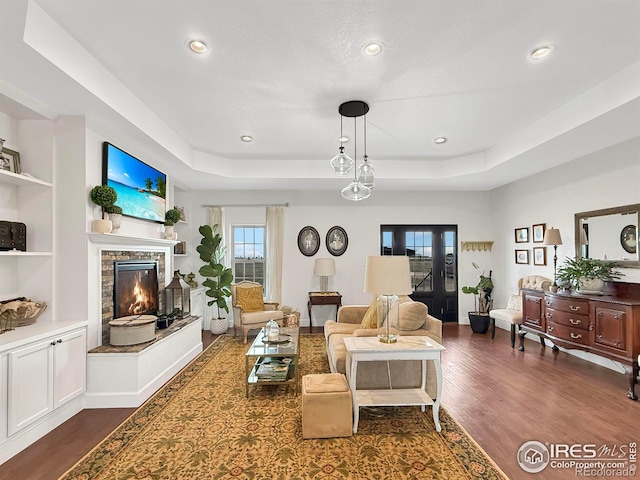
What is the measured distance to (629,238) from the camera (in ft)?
13.0

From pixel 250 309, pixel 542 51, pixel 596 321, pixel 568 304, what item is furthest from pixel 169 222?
pixel 596 321

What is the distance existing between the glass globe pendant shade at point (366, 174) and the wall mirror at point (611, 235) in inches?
122

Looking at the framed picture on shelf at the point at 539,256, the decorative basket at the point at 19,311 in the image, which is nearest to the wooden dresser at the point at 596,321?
the framed picture on shelf at the point at 539,256

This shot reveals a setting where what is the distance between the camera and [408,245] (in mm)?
6828

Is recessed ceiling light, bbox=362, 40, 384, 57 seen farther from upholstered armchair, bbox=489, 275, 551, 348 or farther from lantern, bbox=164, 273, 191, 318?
upholstered armchair, bbox=489, 275, 551, 348

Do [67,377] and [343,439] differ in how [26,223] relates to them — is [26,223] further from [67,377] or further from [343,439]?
[343,439]

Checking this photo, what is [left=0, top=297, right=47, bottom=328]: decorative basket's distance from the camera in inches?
106

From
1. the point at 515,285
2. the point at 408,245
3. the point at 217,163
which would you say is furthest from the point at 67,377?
the point at 515,285

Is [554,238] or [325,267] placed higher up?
[554,238]

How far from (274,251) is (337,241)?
1259mm

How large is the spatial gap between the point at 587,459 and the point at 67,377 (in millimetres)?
4088

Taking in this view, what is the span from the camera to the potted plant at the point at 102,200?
313cm

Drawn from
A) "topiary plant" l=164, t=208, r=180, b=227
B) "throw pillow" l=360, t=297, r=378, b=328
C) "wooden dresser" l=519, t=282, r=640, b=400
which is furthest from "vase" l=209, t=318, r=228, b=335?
"wooden dresser" l=519, t=282, r=640, b=400

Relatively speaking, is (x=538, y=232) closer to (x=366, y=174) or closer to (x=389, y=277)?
(x=366, y=174)
